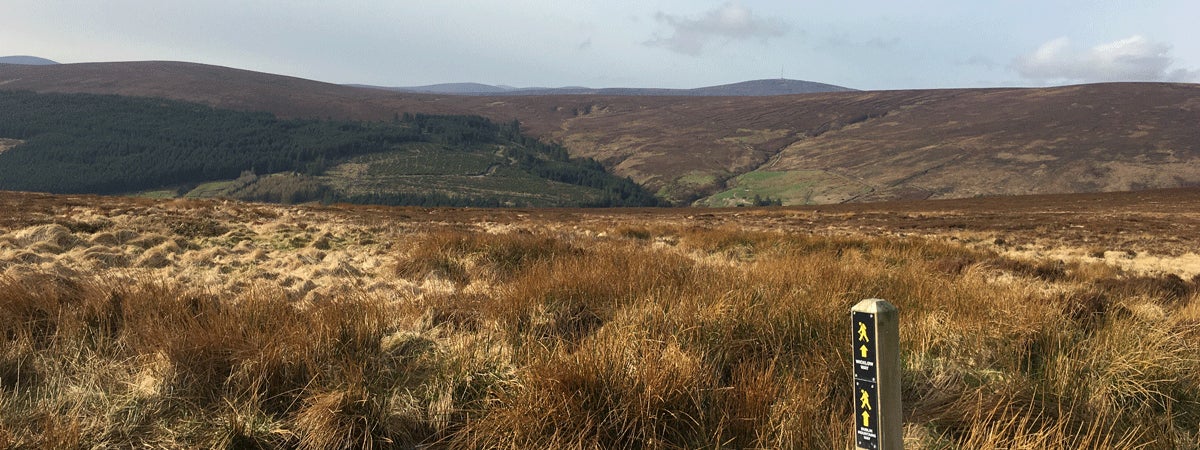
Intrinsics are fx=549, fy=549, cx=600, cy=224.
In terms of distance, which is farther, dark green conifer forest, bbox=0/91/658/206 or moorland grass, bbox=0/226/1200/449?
dark green conifer forest, bbox=0/91/658/206

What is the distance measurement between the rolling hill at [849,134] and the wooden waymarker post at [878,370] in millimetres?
105943

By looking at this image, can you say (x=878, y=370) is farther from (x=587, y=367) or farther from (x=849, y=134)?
(x=849, y=134)

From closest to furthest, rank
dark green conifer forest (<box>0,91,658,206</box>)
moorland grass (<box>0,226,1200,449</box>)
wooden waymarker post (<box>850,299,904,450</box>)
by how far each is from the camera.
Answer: wooden waymarker post (<box>850,299,904,450</box>) < moorland grass (<box>0,226,1200,449</box>) < dark green conifer forest (<box>0,91,658,206</box>)

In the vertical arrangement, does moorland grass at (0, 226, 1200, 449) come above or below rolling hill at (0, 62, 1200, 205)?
below

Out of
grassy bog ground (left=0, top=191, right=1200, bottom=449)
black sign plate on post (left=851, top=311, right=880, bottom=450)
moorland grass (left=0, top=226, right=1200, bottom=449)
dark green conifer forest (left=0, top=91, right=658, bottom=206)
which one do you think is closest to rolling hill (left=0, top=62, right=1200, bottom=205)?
dark green conifer forest (left=0, top=91, right=658, bottom=206)

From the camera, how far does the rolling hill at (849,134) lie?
328ft

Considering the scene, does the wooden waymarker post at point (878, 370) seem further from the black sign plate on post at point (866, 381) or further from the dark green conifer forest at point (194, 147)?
the dark green conifer forest at point (194, 147)

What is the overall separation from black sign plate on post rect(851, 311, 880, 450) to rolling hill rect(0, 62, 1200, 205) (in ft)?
347

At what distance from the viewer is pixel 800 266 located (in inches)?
232

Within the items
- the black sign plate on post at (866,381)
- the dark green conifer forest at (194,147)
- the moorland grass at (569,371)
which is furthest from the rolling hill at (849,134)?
the black sign plate on post at (866,381)

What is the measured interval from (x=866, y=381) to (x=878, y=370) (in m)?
0.08

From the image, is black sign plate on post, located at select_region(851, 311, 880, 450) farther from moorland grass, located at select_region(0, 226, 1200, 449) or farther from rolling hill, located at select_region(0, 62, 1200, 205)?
rolling hill, located at select_region(0, 62, 1200, 205)

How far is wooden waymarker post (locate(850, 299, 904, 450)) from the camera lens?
5.50 ft

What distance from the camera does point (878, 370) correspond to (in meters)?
1.70
